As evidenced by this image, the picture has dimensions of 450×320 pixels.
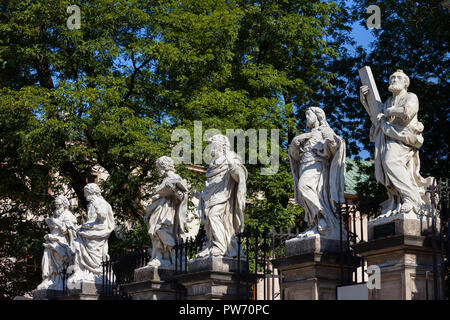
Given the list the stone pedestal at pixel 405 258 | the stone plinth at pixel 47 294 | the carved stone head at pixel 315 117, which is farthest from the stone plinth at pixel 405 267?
the stone plinth at pixel 47 294

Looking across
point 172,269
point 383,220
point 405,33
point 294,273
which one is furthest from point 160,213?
point 405,33

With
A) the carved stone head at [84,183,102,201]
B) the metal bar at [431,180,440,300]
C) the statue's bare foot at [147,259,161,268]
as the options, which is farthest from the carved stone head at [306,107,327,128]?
the carved stone head at [84,183,102,201]

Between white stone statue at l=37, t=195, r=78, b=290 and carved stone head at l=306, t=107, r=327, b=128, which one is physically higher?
carved stone head at l=306, t=107, r=327, b=128

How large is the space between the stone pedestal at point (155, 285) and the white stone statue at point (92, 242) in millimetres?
2700

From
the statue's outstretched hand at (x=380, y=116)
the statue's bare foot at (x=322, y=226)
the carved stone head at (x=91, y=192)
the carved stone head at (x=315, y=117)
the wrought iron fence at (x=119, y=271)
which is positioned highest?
the carved stone head at (x=315, y=117)

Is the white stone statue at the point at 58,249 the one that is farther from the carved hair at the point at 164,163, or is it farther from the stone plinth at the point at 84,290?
the carved hair at the point at 164,163

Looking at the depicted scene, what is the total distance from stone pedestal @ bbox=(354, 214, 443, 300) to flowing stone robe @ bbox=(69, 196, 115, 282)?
7.84 meters

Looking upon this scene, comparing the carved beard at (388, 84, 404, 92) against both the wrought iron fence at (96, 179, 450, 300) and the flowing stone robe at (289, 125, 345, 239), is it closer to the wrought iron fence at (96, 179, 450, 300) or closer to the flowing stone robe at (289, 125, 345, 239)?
the flowing stone robe at (289, 125, 345, 239)

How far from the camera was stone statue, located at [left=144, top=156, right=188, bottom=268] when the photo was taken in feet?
48.4

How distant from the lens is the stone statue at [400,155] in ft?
35.6

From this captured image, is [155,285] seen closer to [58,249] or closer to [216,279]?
[216,279]

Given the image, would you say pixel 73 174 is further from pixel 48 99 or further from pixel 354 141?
pixel 354 141

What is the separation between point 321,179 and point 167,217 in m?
3.51

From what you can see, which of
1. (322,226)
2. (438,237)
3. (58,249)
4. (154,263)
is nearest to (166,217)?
(154,263)
